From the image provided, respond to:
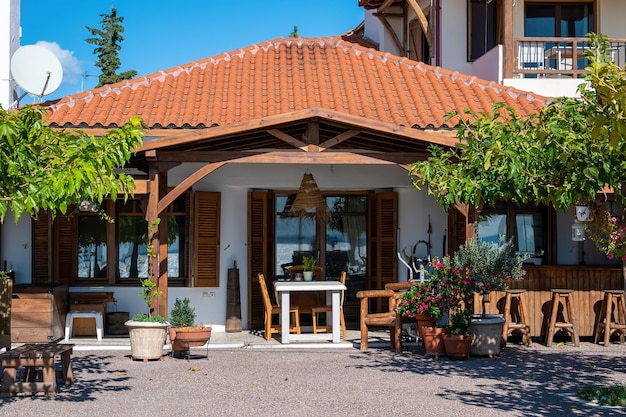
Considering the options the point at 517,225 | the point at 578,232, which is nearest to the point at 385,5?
the point at 517,225

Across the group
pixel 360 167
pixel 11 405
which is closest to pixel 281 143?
pixel 360 167

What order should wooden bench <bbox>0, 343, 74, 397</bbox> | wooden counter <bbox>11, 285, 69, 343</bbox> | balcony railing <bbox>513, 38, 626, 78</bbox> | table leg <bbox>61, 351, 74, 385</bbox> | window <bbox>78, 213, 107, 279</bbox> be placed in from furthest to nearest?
balcony railing <bbox>513, 38, 626, 78</bbox>
window <bbox>78, 213, 107, 279</bbox>
wooden counter <bbox>11, 285, 69, 343</bbox>
table leg <bbox>61, 351, 74, 385</bbox>
wooden bench <bbox>0, 343, 74, 397</bbox>

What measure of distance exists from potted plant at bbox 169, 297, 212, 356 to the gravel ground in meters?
0.21

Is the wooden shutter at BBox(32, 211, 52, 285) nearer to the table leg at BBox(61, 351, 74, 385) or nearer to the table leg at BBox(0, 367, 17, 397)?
the table leg at BBox(61, 351, 74, 385)

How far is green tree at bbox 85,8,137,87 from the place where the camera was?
41156 millimetres

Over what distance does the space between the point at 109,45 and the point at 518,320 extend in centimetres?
3199

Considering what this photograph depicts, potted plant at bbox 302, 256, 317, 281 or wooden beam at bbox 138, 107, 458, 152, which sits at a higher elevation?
wooden beam at bbox 138, 107, 458, 152

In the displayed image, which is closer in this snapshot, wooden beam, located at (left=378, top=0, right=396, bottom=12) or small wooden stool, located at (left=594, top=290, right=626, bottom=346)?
small wooden stool, located at (left=594, top=290, right=626, bottom=346)

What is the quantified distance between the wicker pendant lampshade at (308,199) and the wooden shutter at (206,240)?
4.04 feet

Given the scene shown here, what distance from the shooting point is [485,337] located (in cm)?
1174

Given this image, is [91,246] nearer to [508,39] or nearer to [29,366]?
[29,366]

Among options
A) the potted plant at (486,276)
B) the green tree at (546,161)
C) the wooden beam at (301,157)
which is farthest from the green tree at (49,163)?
the potted plant at (486,276)

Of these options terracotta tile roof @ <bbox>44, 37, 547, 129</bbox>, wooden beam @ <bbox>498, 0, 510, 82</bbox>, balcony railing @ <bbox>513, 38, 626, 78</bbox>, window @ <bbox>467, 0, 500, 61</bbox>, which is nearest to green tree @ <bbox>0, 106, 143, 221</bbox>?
terracotta tile roof @ <bbox>44, 37, 547, 129</bbox>

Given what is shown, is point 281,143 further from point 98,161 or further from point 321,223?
point 98,161
